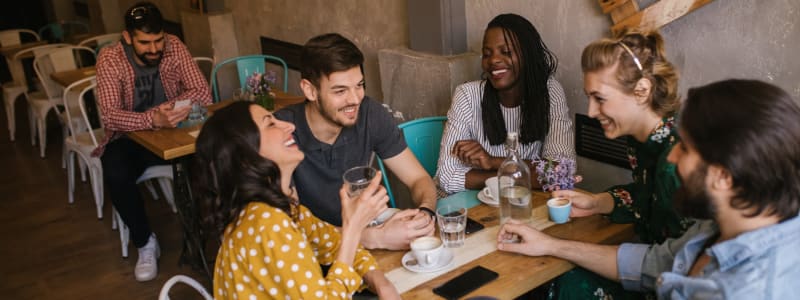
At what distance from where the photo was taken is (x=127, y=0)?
7691 millimetres

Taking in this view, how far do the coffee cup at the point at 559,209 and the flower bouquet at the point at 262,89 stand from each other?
206cm

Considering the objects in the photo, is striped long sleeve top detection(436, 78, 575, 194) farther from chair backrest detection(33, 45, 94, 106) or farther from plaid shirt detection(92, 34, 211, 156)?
chair backrest detection(33, 45, 94, 106)

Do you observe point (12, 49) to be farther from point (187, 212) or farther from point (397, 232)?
point (397, 232)

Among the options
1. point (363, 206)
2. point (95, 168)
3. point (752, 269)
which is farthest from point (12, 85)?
point (752, 269)

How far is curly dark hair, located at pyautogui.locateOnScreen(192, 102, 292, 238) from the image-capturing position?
174cm

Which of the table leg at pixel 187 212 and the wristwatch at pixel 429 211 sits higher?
the wristwatch at pixel 429 211

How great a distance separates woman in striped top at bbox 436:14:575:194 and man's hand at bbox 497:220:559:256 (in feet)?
2.25

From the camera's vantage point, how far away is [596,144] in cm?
309

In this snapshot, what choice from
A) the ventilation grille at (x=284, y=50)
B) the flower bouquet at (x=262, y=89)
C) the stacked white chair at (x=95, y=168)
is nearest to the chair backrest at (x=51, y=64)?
the stacked white chair at (x=95, y=168)

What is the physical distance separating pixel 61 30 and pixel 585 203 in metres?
6.49

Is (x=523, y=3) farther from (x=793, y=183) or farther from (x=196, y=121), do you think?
(x=793, y=183)

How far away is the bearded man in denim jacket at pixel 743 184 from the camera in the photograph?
1.36 meters

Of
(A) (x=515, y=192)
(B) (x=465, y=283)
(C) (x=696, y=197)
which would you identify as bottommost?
(B) (x=465, y=283)

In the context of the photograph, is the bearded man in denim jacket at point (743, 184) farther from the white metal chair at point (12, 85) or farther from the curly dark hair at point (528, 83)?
the white metal chair at point (12, 85)
